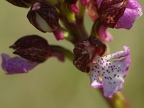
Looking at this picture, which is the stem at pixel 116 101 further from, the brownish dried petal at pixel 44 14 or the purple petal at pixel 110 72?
the brownish dried petal at pixel 44 14

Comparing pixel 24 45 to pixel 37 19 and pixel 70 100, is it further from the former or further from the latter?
pixel 70 100

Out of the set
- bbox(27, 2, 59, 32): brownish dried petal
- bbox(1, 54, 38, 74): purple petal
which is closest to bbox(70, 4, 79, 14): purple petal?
bbox(27, 2, 59, 32): brownish dried petal

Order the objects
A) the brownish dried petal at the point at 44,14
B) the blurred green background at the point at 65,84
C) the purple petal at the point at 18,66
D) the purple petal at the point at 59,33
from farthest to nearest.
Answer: the blurred green background at the point at 65,84 < the purple petal at the point at 18,66 < the purple petal at the point at 59,33 < the brownish dried petal at the point at 44,14

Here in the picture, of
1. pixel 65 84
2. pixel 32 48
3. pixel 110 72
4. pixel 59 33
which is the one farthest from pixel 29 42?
pixel 65 84

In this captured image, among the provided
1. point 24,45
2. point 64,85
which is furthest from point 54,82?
point 24,45

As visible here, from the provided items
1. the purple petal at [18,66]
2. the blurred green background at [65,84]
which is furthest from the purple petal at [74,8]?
the blurred green background at [65,84]

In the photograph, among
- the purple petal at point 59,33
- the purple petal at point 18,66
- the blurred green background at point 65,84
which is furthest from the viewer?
the blurred green background at point 65,84

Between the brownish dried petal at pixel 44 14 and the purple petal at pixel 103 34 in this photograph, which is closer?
the brownish dried petal at pixel 44 14
